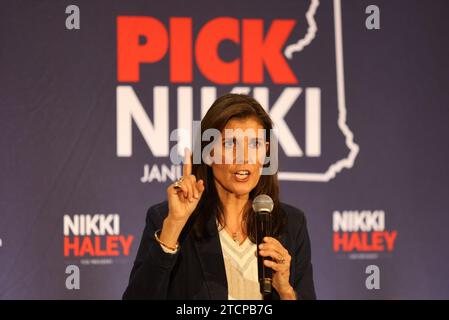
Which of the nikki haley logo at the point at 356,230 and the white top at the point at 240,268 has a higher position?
the white top at the point at 240,268

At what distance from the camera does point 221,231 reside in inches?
85.4

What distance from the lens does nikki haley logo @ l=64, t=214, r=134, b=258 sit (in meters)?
3.82

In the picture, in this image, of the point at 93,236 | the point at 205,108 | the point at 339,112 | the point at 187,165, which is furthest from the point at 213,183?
the point at 339,112

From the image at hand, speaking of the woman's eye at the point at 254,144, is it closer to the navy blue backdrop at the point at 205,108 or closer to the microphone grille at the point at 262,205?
the microphone grille at the point at 262,205

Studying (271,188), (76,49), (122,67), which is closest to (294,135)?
(122,67)

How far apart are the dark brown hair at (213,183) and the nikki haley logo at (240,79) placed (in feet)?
5.42

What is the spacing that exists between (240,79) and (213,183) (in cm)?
181

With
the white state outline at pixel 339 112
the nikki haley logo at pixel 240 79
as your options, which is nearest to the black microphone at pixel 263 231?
the nikki haley logo at pixel 240 79

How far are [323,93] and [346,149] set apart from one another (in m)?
0.40

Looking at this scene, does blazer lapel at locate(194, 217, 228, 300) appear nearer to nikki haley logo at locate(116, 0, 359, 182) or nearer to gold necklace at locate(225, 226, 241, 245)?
gold necklace at locate(225, 226, 241, 245)

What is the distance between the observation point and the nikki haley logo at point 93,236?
382cm

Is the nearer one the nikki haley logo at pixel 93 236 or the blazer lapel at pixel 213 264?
the blazer lapel at pixel 213 264

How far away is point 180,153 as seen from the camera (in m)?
3.86

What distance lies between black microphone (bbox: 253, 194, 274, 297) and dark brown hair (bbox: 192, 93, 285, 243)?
0.94 ft
